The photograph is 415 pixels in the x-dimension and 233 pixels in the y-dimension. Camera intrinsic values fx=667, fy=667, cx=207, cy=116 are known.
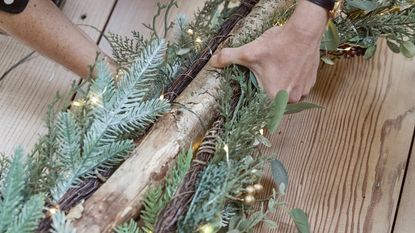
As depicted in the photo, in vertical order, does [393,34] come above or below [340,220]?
above

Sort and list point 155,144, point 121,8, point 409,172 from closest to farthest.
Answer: point 155,144
point 409,172
point 121,8

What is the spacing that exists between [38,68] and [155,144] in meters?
0.43

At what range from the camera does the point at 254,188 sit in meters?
0.79

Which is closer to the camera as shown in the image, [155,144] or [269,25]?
[155,144]

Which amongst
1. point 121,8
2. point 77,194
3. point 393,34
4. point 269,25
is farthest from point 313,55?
point 121,8

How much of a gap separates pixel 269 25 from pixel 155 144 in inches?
10.3

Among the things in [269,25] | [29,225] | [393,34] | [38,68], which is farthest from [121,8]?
[29,225]

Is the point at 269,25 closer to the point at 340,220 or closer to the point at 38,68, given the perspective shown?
the point at 340,220

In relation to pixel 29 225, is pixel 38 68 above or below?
below

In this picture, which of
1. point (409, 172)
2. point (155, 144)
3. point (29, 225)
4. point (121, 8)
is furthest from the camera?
point (121, 8)

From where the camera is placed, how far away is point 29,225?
2.06 ft

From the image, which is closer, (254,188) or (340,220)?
(254,188)

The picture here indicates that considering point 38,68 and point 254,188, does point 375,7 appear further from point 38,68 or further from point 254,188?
point 38,68

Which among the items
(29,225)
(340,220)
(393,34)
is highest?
(29,225)
